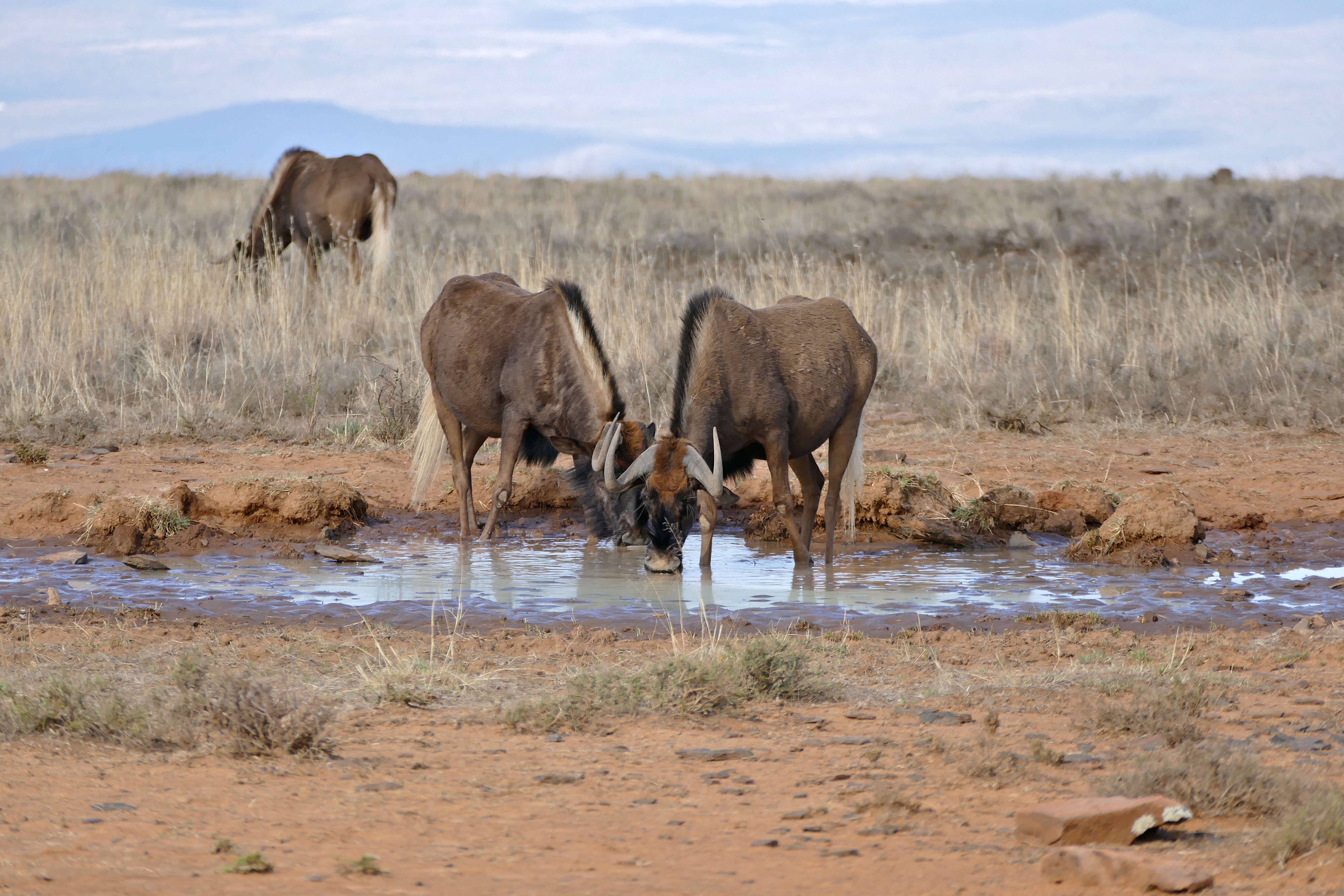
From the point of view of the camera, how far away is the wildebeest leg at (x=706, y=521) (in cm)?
805

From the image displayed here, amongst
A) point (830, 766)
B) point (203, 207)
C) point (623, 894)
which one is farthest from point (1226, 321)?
point (203, 207)

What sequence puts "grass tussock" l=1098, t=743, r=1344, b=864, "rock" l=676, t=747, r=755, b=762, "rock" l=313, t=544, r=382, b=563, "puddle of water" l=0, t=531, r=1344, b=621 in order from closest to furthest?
"grass tussock" l=1098, t=743, r=1344, b=864 → "rock" l=676, t=747, r=755, b=762 → "puddle of water" l=0, t=531, r=1344, b=621 → "rock" l=313, t=544, r=382, b=563

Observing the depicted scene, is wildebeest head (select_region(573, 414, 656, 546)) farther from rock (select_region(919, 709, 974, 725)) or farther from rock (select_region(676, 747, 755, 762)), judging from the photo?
rock (select_region(676, 747, 755, 762))

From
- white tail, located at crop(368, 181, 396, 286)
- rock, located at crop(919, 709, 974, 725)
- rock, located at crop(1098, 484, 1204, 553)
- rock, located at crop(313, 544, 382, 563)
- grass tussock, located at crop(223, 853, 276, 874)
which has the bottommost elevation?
rock, located at crop(313, 544, 382, 563)

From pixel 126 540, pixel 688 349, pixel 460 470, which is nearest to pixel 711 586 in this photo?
pixel 688 349

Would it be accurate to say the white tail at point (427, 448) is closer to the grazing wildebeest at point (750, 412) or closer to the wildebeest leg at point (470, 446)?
the wildebeest leg at point (470, 446)

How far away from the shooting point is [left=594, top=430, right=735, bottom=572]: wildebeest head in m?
7.80

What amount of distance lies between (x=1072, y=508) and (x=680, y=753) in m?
6.06

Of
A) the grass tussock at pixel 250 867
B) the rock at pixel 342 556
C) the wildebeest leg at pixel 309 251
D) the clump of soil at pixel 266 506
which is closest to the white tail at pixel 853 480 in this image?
the rock at pixel 342 556

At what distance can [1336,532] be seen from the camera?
9109 millimetres

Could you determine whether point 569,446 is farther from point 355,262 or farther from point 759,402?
point 355,262

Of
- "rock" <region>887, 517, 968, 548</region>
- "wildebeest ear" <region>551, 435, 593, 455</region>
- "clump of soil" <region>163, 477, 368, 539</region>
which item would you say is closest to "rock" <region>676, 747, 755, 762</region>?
"wildebeest ear" <region>551, 435, 593, 455</region>

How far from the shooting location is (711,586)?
25.4 ft

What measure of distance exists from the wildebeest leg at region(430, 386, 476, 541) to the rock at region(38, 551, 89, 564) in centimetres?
250
